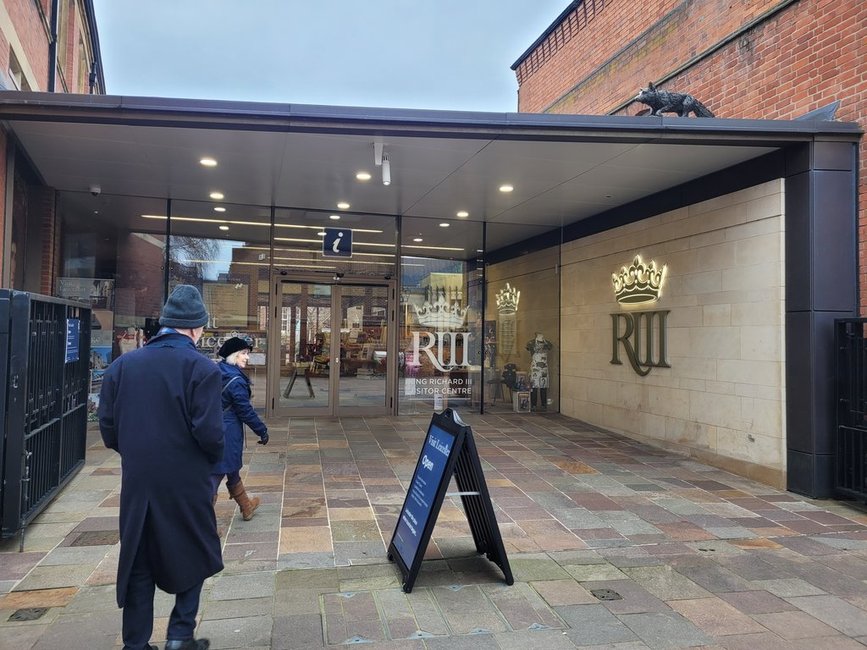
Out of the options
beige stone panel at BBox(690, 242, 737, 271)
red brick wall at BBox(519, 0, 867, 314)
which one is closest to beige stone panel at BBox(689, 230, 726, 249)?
beige stone panel at BBox(690, 242, 737, 271)

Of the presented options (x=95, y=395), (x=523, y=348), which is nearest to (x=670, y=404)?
(x=523, y=348)

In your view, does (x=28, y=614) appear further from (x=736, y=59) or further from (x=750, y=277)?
(x=736, y=59)

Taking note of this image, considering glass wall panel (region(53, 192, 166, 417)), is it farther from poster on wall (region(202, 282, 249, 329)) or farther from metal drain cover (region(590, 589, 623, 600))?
metal drain cover (region(590, 589, 623, 600))

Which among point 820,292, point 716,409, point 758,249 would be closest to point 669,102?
point 758,249

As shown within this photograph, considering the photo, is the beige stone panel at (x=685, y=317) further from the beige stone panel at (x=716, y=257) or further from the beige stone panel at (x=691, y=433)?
the beige stone panel at (x=691, y=433)

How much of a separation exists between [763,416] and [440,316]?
6044 millimetres

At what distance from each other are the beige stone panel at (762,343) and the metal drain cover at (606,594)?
13.1ft

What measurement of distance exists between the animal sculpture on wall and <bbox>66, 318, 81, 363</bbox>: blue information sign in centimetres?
678

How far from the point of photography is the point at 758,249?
6.76m

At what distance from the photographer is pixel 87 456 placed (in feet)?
24.0

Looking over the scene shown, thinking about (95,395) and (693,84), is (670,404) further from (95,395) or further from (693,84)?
(95,395)

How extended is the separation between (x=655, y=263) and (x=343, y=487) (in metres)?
5.56

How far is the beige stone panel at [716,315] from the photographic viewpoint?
7.25 metres

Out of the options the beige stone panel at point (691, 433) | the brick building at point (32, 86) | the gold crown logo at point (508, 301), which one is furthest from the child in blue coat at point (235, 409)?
the gold crown logo at point (508, 301)
